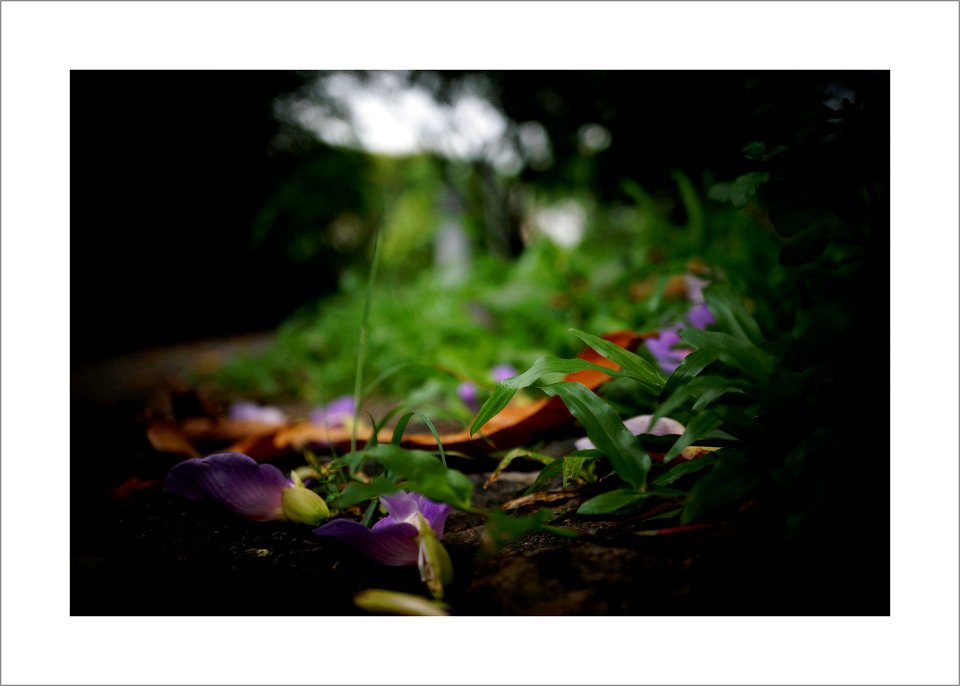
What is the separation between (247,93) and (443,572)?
3.95m

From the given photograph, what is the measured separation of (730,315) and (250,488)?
74 cm

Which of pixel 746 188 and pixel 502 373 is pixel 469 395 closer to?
pixel 502 373

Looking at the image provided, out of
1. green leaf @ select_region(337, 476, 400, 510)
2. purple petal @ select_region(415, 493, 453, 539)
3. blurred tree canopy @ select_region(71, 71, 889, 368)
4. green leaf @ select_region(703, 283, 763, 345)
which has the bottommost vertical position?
purple petal @ select_region(415, 493, 453, 539)

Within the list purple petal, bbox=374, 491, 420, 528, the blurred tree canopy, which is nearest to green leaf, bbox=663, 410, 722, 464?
purple petal, bbox=374, 491, 420, 528

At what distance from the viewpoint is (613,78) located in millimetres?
2311

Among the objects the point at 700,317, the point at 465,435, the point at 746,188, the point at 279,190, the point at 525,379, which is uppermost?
the point at 279,190

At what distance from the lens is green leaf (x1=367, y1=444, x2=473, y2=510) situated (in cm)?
56

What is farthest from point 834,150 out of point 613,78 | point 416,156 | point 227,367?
point 416,156

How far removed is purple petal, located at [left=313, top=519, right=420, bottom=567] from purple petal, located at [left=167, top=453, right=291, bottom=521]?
15 cm

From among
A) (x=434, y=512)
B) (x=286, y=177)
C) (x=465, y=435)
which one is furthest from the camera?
(x=286, y=177)

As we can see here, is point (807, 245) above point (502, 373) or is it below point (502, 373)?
above

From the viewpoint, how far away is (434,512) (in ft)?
2.15

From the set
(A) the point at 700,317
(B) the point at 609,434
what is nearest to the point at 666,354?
(A) the point at 700,317

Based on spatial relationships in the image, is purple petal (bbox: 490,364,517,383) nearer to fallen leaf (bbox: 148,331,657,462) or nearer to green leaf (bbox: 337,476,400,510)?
fallen leaf (bbox: 148,331,657,462)
